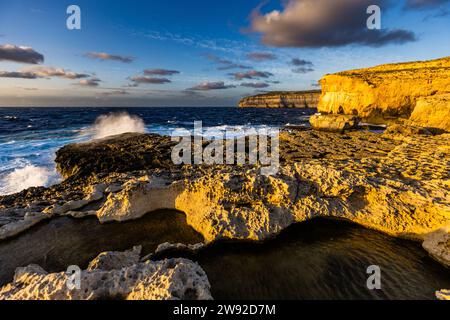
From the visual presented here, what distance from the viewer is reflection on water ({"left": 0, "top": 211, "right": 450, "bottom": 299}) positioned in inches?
228

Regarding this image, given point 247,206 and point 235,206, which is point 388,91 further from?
point 235,206

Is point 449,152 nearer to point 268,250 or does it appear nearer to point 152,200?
point 268,250

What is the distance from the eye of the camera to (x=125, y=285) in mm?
5066

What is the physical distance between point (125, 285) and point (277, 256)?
4.25 metres

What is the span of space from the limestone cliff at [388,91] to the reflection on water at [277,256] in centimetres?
2764

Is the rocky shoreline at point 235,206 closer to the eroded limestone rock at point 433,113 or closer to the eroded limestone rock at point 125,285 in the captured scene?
the eroded limestone rock at point 125,285

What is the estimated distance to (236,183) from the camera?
358 inches

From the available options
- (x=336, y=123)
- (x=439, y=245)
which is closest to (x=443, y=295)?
(x=439, y=245)

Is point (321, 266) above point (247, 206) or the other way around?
the other way around

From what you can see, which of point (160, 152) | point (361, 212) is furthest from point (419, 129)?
point (160, 152)

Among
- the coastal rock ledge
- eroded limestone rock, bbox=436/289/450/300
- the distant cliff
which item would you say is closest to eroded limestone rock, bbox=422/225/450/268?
the coastal rock ledge

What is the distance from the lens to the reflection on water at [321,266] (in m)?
5.70

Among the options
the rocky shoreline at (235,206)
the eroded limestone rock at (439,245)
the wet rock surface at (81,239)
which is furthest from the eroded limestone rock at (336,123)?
the wet rock surface at (81,239)

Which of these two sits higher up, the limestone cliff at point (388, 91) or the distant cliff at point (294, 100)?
the distant cliff at point (294, 100)
